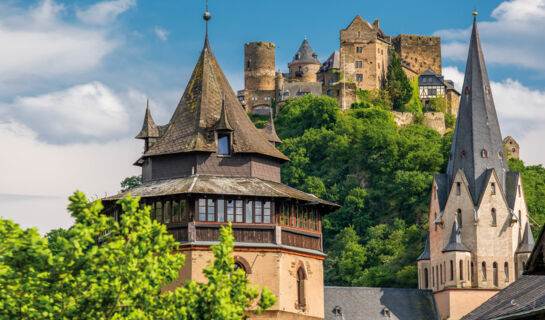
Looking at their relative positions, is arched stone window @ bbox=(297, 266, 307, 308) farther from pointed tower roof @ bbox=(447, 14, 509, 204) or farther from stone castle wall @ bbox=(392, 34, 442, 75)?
stone castle wall @ bbox=(392, 34, 442, 75)

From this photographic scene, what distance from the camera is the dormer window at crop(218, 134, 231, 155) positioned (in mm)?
51688

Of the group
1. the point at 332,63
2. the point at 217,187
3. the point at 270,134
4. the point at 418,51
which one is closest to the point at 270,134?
the point at 270,134

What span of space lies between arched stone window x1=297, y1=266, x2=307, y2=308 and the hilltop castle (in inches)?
3587

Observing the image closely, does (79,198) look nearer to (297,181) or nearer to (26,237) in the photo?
(26,237)

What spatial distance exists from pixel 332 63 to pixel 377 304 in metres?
90.1

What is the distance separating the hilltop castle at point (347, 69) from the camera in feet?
474

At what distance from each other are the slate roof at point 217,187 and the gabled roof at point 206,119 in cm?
139

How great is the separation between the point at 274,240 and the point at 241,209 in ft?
6.06

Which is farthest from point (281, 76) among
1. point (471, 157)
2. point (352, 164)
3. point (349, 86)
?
point (471, 157)

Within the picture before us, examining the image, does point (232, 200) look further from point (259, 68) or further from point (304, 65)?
point (304, 65)

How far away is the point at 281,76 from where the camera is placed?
150750mm

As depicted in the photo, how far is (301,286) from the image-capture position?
50.2m

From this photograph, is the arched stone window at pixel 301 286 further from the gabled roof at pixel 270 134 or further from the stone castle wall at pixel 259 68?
the stone castle wall at pixel 259 68

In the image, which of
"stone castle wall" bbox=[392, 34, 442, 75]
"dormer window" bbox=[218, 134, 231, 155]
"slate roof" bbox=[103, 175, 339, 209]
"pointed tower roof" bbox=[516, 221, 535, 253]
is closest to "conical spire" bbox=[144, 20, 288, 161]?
"dormer window" bbox=[218, 134, 231, 155]
